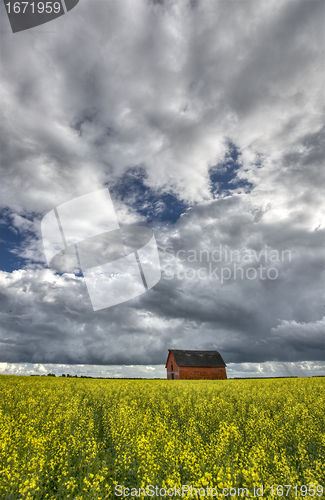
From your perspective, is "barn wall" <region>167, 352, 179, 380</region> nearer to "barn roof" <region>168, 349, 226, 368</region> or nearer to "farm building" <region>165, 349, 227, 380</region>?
"farm building" <region>165, 349, 227, 380</region>

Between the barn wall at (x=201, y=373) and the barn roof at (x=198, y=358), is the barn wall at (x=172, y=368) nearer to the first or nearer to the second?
the barn roof at (x=198, y=358)

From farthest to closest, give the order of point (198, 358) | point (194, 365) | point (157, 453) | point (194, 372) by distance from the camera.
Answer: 1. point (198, 358)
2. point (194, 365)
3. point (194, 372)
4. point (157, 453)

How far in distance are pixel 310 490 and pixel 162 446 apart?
4.51 metres

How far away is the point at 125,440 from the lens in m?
10.0

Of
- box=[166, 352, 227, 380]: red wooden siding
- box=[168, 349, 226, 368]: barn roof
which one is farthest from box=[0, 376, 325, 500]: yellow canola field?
box=[168, 349, 226, 368]: barn roof

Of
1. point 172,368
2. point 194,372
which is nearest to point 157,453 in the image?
point 194,372

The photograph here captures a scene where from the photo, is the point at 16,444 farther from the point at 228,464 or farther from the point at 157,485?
the point at 228,464

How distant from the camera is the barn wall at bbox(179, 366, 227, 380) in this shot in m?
66.9

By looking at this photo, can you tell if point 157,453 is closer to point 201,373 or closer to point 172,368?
point 201,373

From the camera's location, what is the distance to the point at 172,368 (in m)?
71.7

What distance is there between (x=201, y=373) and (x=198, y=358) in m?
4.41

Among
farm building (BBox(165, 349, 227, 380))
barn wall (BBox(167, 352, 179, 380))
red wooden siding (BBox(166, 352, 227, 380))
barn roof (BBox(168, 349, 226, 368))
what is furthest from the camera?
barn roof (BBox(168, 349, 226, 368))

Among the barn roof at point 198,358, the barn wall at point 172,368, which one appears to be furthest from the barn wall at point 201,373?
the barn wall at point 172,368

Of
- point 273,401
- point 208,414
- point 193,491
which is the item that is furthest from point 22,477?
point 273,401
